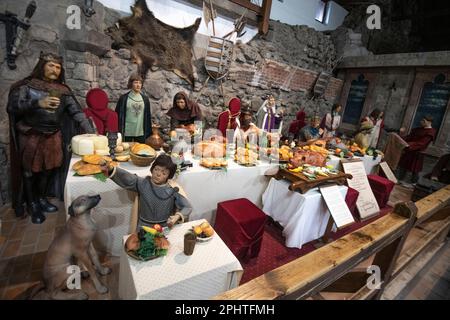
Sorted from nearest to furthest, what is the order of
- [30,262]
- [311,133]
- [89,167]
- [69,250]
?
[69,250] → [89,167] → [30,262] → [311,133]

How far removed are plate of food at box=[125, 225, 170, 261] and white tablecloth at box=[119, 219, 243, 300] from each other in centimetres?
4

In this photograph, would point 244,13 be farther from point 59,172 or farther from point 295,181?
point 59,172

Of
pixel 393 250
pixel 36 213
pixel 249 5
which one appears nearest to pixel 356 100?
pixel 249 5

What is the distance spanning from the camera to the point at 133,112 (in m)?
3.20

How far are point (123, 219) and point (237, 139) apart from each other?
6.33 ft

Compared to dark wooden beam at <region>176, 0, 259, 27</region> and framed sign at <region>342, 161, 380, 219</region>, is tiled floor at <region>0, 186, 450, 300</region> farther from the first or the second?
dark wooden beam at <region>176, 0, 259, 27</region>

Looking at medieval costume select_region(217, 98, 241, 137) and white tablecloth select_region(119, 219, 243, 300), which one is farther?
medieval costume select_region(217, 98, 241, 137)

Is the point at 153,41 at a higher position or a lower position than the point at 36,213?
higher

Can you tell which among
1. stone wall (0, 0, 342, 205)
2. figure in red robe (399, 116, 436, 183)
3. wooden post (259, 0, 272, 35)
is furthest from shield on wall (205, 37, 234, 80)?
figure in red robe (399, 116, 436, 183)

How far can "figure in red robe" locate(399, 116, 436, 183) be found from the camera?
5.45 meters

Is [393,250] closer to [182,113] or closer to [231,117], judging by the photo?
[231,117]

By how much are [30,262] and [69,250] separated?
0.88m

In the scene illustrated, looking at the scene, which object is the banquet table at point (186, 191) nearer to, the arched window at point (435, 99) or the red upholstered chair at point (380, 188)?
the red upholstered chair at point (380, 188)

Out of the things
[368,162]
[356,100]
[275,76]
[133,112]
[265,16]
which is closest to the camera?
[133,112]
